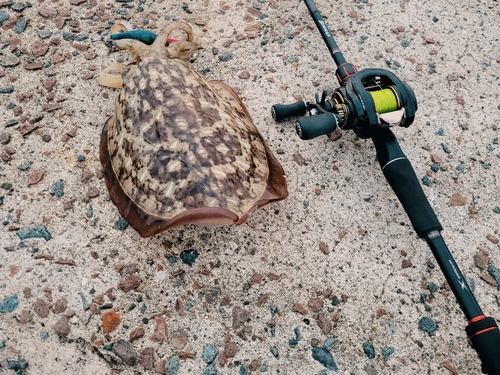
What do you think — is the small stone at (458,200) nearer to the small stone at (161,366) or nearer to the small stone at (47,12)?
the small stone at (161,366)

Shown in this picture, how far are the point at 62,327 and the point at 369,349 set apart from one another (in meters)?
1.84

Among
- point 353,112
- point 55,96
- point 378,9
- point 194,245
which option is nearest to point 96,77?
point 55,96

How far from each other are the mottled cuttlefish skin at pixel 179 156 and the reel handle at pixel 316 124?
0.33 metres

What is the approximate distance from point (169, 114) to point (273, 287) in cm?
126

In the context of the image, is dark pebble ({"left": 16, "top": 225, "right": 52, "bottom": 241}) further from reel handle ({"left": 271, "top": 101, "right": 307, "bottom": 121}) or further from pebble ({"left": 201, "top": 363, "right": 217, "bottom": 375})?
reel handle ({"left": 271, "top": 101, "right": 307, "bottom": 121})

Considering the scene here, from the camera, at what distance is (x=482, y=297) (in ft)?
9.52

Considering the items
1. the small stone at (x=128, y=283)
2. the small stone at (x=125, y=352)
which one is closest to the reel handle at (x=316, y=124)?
the small stone at (x=128, y=283)

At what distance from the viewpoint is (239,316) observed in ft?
9.17

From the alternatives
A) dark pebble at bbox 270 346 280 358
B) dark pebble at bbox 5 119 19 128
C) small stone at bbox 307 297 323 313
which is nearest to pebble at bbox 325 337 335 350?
small stone at bbox 307 297 323 313

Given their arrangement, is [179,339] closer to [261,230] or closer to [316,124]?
[261,230]

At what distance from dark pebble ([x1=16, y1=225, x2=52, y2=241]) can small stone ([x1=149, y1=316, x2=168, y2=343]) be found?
3.14ft

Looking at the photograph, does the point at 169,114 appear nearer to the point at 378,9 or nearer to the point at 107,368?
the point at 107,368

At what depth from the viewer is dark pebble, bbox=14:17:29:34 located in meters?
3.96

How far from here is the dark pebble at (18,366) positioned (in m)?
2.58
